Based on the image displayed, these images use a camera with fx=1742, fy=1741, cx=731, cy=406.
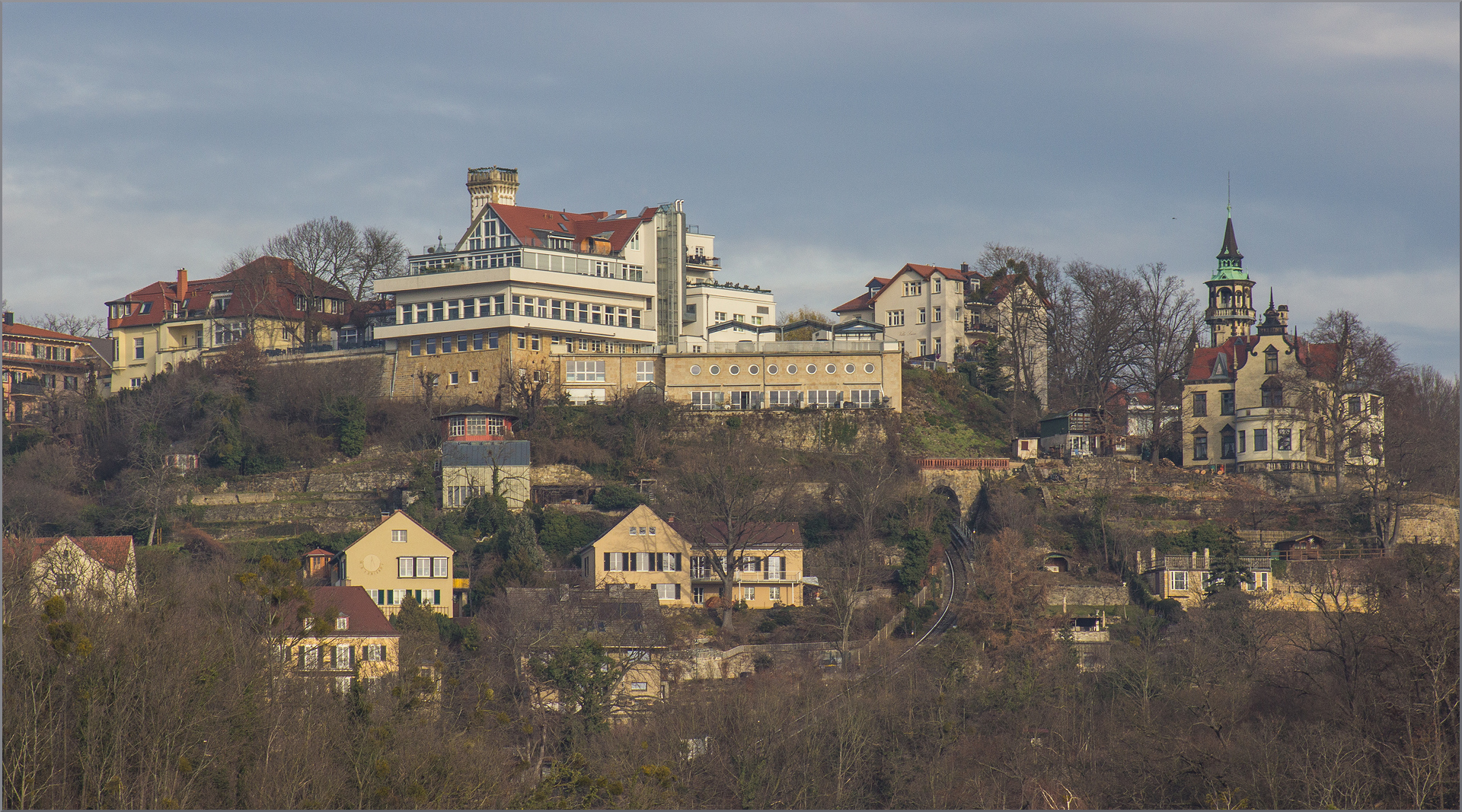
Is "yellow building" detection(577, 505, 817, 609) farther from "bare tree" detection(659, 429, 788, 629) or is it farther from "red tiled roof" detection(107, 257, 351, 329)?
"red tiled roof" detection(107, 257, 351, 329)

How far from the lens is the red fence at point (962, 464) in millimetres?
67562

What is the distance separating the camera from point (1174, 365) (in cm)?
8056

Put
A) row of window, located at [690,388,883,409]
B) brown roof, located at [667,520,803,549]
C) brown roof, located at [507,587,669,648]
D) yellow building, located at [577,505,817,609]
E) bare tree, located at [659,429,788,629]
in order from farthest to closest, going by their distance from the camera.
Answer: row of window, located at [690,388,883,409] < brown roof, located at [667,520,803,549] < yellow building, located at [577,505,817,609] < bare tree, located at [659,429,788,629] < brown roof, located at [507,587,669,648]

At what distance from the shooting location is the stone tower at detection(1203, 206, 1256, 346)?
104 m

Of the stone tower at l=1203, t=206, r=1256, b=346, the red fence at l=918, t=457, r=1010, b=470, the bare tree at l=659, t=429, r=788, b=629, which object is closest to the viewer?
the bare tree at l=659, t=429, r=788, b=629

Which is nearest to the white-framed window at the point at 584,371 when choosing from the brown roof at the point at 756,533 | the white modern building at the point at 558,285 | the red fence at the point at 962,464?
the white modern building at the point at 558,285

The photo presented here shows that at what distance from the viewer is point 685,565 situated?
61.1 m

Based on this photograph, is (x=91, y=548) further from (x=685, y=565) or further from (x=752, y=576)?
(x=752, y=576)

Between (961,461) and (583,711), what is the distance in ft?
84.5

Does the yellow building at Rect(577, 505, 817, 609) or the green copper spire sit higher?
the green copper spire

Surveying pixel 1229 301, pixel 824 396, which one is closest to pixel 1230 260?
pixel 1229 301

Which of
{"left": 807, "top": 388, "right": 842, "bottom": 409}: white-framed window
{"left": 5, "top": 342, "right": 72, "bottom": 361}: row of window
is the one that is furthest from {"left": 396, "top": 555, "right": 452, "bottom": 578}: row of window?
{"left": 5, "top": 342, "right": 72, "bottom": 361}: row of window

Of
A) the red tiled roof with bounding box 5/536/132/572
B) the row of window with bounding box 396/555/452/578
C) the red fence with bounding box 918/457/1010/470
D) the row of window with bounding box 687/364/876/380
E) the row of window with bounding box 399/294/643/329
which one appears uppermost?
the row of window with bounding box 399/294/643/329

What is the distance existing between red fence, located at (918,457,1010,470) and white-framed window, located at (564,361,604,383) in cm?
1534
